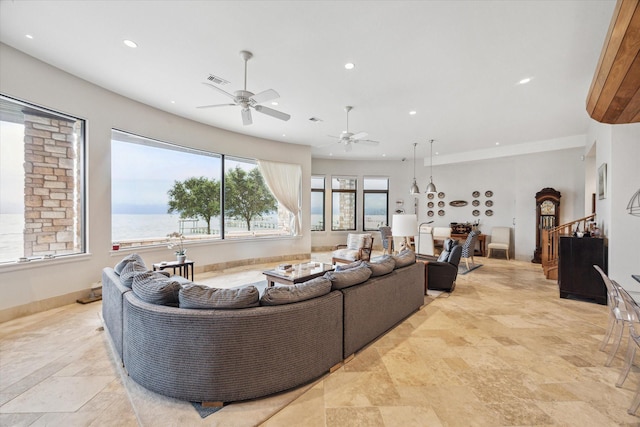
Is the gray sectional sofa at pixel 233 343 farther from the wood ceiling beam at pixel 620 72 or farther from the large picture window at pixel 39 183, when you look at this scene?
the wood ceiling beam at pixel 620 72

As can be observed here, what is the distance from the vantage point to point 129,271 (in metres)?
2.70

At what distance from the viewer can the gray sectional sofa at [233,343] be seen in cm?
185

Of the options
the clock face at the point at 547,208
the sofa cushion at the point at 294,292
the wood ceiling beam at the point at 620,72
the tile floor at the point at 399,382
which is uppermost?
the wood ceiling beam at the point at 620,72

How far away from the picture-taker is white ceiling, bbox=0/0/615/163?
8.32 feet

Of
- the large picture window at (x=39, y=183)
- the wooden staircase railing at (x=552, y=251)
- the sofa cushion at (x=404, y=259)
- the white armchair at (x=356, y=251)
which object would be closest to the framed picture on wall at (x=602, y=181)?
the wooden staircase railing at (x=552, y=251)

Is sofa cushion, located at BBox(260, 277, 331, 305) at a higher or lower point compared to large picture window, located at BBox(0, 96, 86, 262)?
lower

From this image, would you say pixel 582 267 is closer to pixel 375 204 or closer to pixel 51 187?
pixel 375 204

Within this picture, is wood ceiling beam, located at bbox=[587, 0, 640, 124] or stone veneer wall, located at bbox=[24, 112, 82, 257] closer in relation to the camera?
wood ceiling beam, located at bbox=[587, 0, 640, 124]

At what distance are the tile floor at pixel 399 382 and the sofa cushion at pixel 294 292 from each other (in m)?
0.69

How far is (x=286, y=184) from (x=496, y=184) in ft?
21.6

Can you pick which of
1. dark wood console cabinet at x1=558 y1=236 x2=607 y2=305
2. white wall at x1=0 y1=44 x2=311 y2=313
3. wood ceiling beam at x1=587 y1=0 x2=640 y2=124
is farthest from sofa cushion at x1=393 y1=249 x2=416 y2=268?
white wall at x1=0 y1=44 x2=311 y2=313

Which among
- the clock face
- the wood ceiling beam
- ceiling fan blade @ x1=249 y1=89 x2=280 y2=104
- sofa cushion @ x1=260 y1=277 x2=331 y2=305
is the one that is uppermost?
ceiling fan blade @ x1=249 y1=89 x2=280 y2=104

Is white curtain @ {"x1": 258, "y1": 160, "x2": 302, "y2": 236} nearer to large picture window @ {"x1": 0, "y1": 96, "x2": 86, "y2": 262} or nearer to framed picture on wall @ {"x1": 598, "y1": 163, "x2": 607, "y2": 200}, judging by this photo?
large picture window @ {"x1": 0, "y1": 96, "x2": 86, "y2": 262}

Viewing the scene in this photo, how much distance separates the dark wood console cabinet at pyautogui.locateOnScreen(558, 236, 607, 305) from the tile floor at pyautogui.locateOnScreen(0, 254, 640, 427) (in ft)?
2.68
